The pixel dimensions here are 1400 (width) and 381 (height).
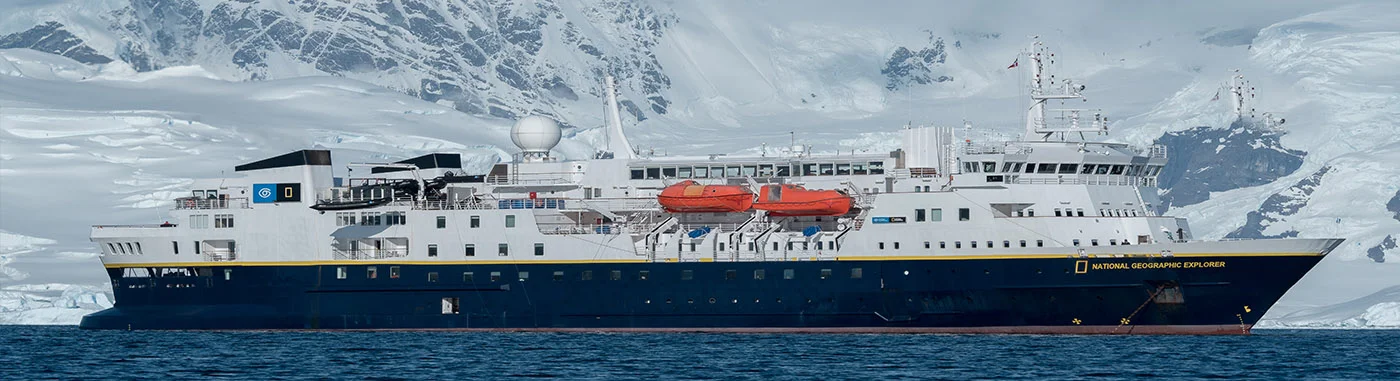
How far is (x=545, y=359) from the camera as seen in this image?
138ft

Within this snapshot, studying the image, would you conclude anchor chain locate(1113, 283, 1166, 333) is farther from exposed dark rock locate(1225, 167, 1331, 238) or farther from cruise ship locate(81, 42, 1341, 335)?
exposed dark rock locate(1225, 167, 1331, 238)

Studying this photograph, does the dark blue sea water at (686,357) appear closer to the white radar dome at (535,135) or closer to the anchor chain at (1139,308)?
the anchor chain at (1139,308)

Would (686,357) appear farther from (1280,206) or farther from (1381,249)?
(1280,206)

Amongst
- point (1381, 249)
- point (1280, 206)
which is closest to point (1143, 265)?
point (1381, 249)

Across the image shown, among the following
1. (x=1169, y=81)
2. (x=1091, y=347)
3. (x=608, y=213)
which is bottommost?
(x=1091, y=347)

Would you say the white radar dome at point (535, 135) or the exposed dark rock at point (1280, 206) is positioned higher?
the white radar dome at point (535, 135)

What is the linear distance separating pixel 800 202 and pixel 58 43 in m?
136

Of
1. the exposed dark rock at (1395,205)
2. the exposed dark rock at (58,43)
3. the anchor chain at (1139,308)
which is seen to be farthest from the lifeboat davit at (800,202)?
the exposed dark rock at (58,43)

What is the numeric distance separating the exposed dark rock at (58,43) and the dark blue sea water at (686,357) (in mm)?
127434

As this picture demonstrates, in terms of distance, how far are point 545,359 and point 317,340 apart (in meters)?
9.05

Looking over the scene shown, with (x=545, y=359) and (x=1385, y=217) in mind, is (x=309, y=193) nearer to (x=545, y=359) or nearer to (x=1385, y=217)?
(x=545, y=359)

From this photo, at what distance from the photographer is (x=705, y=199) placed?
163 ft

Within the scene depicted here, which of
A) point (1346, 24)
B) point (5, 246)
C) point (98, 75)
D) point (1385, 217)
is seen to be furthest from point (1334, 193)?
point (98, 75)

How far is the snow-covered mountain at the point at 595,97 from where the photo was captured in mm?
99562
